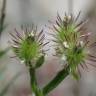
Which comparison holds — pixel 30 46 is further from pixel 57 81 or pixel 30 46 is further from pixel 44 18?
pixel 44 18

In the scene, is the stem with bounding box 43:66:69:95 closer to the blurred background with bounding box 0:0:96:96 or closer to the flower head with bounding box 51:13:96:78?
the flower head with bounding box 51:13:96:78

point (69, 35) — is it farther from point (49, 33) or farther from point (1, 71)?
point (1, 71)

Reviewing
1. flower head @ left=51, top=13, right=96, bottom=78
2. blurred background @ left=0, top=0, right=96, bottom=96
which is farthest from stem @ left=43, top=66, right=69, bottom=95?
blurred background @ left=0, top=0, right=96, bottom=96

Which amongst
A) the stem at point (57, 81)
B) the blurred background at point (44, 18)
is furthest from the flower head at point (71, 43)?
the blurred background at point (44, 18)

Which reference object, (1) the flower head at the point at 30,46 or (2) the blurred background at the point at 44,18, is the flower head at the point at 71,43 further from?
(2) the blurred background at the point at 44,18

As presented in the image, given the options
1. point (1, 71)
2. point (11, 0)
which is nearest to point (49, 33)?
point (1, 71)
